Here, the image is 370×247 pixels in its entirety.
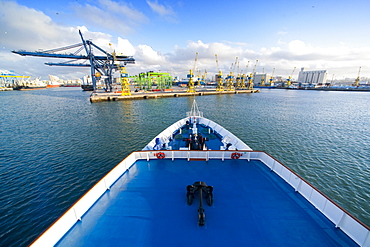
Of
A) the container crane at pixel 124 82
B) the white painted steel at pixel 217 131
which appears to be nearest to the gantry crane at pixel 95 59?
the container crane at pixel 124 82

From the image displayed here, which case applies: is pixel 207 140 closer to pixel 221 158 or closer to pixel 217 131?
pixel 217 131

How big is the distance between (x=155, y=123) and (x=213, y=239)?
32.4 meters

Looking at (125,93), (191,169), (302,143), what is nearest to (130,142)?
(191,169)

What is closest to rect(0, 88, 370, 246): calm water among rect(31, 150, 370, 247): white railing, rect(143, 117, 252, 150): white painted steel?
rect(31, 150, 370, 247): white railing

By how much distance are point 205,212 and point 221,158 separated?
218 inches

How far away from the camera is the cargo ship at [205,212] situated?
602 centimetres

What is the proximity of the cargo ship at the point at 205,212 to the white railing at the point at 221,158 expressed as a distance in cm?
4

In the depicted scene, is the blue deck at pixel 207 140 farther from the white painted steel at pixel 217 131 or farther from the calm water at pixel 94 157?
the calm water at pixel 94 157

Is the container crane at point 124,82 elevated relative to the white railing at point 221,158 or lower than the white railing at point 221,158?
elevated

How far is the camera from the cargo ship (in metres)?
6.02

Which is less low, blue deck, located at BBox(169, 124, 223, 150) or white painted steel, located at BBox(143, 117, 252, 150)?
white painted steel, located at BBox(143, 117, 252, 150)

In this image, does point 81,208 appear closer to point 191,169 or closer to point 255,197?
point 191,169

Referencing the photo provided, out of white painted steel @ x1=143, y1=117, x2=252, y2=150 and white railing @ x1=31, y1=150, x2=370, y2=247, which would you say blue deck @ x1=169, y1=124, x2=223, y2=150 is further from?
white railing @ x1=31, y1=150, x2=370, y2=247

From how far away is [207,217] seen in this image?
6984 millimetres
